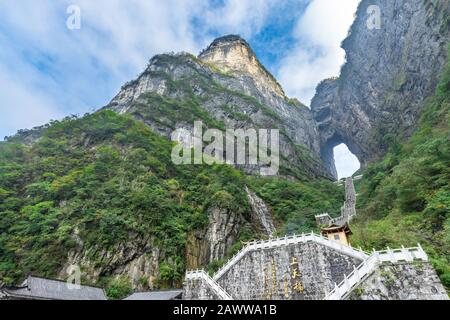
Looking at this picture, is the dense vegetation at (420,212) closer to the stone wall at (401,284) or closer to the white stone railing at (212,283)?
the stone wall at (401,284)

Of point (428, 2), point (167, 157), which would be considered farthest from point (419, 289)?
point (428, 2)

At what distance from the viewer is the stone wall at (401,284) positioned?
37.7 ft

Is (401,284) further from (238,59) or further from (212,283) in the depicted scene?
(238,59)

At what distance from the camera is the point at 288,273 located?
1630 cm

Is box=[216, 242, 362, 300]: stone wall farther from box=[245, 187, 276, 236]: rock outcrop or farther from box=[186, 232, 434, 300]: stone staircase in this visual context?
box=[245, 187, 276, 236]: rock outcrop

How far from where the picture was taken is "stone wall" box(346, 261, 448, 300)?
11477mm

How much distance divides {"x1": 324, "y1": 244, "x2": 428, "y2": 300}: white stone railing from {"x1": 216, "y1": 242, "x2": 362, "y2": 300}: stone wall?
54.1 inches

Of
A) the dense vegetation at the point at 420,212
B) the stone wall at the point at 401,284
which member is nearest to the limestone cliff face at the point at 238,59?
the dense vegetation at the point at 420,212

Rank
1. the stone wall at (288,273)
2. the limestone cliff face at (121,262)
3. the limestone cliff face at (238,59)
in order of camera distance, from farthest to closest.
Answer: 1. the limestone cliff face at (238,59)
2. the limestone cliff face at (121,262)
3. the stone wall at (288,273)

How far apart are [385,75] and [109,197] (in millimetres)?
53781

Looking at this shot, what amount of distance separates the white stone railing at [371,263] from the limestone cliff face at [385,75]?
36.5 m

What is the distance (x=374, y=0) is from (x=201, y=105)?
4162 cm

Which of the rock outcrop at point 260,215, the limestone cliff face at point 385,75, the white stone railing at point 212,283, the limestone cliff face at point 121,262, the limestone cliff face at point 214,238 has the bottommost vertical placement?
the white stone railing at point 212,283

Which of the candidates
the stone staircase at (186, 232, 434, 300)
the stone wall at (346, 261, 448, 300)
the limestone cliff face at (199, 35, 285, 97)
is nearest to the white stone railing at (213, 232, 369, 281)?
the stone staircase at (186, 232, 434, 300)
